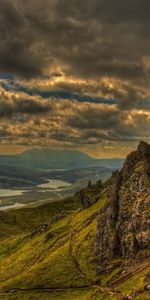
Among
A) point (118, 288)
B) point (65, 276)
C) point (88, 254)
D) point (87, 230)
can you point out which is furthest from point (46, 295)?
point (87, 230)

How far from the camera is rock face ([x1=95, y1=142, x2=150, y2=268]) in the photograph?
461 feet

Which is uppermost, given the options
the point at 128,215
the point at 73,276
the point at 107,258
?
the point at 128,215

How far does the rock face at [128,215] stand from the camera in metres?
140

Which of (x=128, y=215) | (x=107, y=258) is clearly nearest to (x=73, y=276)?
(x=107, y=258)

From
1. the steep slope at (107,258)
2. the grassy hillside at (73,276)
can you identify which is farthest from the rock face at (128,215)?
the grassy hillside at (73,276)

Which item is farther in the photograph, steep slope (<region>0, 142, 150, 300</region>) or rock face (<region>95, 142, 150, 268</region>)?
rock face (<region>95, 142, 150, 268</region>)

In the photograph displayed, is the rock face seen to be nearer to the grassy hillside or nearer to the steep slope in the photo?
the steep slope

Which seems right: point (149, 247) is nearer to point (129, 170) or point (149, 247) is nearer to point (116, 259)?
point (116, 259)

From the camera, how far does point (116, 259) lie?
485 ft

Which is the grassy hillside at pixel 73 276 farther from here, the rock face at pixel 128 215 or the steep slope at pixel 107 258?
the rock face at pixel 128 215

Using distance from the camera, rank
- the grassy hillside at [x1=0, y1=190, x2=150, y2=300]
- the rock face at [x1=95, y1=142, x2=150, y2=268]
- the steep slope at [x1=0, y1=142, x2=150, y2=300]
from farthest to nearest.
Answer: the rock face at [x1=95, y1=142, x2=150, y2=268], the steep slope at [x1=0, y1=142, x2=150, y2=300], the grassy hillside at [x1=0, y1=190, x2=150, y2=300]

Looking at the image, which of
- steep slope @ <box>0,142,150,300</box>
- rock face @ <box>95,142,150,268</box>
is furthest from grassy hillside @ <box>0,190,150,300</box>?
rock face @ <box>95,142,150,268</box>

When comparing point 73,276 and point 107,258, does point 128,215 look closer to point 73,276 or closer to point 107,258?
point 107,258

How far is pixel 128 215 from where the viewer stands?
15212cm
